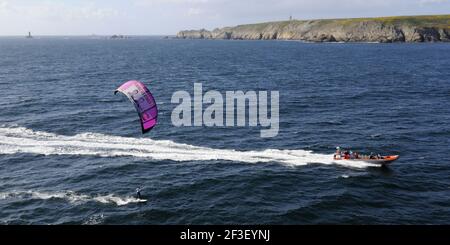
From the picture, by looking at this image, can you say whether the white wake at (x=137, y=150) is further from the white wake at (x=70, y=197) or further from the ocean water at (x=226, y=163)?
the white wake at (x=70, y=197)

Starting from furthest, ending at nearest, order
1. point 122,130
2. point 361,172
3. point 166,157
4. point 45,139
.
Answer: point 122,130, point 45,139, point 166,157, point 361,172


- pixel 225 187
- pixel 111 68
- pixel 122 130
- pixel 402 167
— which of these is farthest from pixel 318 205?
pixel 111 68

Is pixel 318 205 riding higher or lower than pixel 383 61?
lower

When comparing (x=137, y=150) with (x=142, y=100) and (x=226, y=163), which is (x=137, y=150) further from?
(x=142, y=100)

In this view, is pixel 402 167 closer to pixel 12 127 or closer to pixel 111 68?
pixel 12 127

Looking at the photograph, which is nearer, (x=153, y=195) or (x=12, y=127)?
(x=153, y=195)

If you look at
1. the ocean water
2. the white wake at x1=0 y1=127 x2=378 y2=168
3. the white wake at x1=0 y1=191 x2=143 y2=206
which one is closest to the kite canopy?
the white wake at x1=0 y1=191 x2=143 y2=206

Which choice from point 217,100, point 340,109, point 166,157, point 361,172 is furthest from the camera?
point 217,100
